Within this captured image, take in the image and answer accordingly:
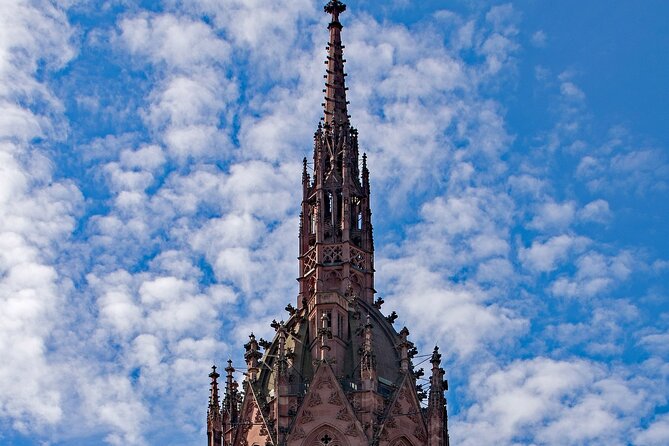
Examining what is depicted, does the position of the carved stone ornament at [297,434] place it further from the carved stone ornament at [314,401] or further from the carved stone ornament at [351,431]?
the carved stone ornament at [351,431]

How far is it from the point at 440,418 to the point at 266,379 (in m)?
10.3

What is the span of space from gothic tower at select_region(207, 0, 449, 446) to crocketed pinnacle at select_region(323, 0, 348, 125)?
2142mm

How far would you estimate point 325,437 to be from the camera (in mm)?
86188

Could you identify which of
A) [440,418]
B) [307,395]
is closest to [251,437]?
[307,395]

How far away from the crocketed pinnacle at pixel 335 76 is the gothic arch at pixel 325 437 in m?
24.0

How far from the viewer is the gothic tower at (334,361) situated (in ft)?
284

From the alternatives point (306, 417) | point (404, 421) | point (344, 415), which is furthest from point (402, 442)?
point (306, 417)

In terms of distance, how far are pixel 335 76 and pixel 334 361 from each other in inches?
951

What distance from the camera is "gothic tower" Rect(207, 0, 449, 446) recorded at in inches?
3408

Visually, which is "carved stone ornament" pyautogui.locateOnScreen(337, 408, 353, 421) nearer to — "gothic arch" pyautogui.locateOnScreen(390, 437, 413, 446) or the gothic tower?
the gothic tower

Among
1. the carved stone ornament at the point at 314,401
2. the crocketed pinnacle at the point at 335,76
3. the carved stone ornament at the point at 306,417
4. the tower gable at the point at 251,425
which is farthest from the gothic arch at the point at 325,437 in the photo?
the crocketed pinnacle at the point at 335,76

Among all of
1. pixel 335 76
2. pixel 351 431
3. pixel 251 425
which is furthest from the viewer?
pixel 335 76

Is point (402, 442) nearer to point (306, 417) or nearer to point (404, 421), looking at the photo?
point (404, 421)

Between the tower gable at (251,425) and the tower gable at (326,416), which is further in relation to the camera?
the tower gable at (251,425)
